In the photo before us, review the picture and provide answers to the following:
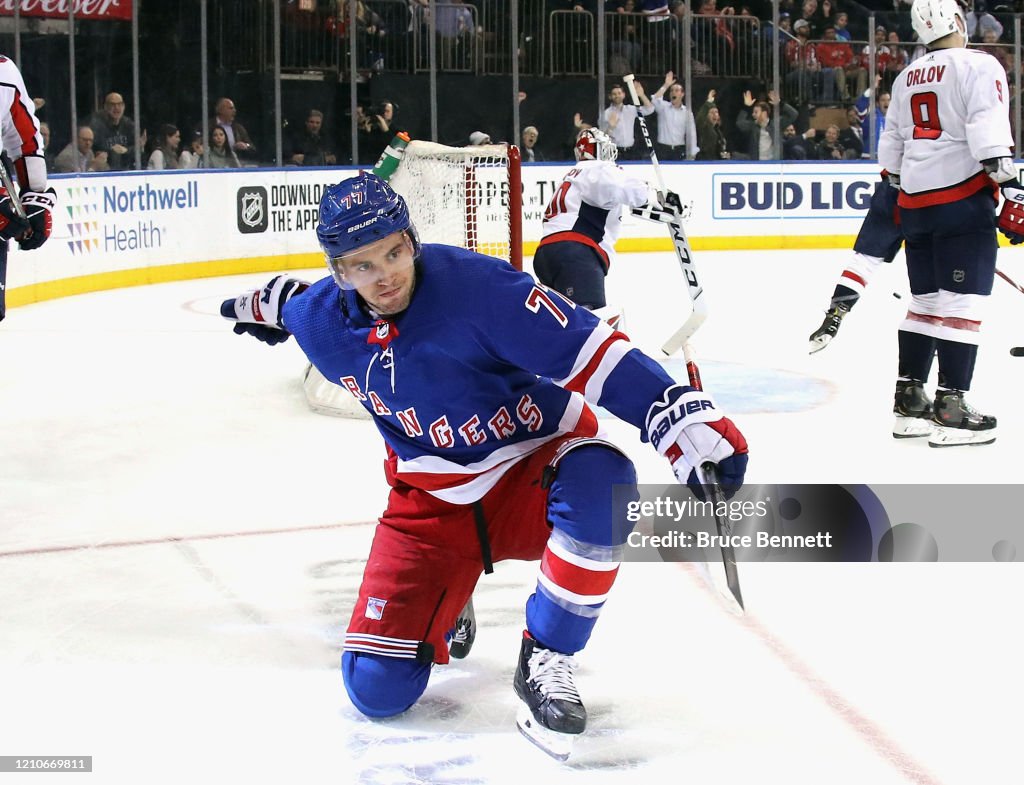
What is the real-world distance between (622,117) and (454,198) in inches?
258

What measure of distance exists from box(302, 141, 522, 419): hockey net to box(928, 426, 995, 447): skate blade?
1507 mm

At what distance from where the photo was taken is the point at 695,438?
1863 mm

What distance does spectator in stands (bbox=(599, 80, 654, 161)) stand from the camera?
11.1 m

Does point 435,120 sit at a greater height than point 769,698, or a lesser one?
greater

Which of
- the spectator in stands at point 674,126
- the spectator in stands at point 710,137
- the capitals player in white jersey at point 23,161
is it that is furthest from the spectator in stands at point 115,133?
the spectator in stands at point 710,137

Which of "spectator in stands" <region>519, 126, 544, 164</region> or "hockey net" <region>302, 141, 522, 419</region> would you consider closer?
"hockey net" <region>302, 141, 522, 419</region>

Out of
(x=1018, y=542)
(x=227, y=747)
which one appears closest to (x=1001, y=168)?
(x=1018, y=542)

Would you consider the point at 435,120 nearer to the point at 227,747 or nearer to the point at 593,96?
the point at 593,96

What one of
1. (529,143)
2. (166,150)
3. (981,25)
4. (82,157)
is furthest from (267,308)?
(981,25)

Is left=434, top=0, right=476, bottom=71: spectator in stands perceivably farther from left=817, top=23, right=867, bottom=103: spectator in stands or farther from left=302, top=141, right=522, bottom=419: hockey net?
left=302, top=141, right=522, bottom=419: hockey net

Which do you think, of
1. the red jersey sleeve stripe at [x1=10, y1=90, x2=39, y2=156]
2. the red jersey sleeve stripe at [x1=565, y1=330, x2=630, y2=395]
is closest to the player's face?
the red jersey sleeve stripe at [x1=565, y1=330, x2=630, y2=395]

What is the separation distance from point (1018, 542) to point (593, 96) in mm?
8688

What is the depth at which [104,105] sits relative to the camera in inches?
349

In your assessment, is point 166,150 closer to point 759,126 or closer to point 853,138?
point 759,126
